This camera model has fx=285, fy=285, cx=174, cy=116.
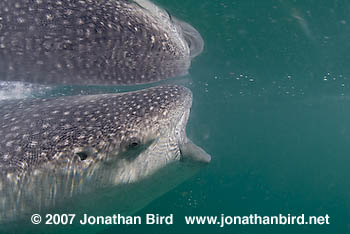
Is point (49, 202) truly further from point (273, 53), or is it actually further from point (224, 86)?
point (224, 86)

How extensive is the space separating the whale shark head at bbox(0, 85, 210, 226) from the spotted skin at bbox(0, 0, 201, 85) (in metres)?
1.03

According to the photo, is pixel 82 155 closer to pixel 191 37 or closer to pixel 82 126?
pixel 82 126

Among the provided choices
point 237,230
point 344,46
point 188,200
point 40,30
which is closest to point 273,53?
point 344,46

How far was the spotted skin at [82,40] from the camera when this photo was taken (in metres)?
3.70

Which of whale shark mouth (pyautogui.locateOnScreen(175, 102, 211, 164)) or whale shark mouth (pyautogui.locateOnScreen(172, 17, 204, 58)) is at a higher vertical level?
whale shark mouth (pyautogui.locateOnScreen(175, 102, 211, 164))

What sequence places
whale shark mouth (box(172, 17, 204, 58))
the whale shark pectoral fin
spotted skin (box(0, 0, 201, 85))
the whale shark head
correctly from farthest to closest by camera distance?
whale shark mouth (box(172, 17, 204, 58)), spotted skin (box(0, 0, 201, 85)), the whale shark pectoral fin, the whale shark head

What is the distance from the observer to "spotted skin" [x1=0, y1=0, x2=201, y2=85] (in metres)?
3.70

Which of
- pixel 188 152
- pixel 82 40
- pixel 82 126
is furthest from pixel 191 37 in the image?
pixel 82 126

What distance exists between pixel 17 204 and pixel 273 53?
13973mm

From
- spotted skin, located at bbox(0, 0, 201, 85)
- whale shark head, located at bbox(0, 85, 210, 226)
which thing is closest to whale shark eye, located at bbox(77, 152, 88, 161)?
whale shark head, located at bbox(0, 85, 210, 226)

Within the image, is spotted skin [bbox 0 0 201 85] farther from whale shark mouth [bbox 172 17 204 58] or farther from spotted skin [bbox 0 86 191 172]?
whale shark mouth [bbox 172 17 204 58]

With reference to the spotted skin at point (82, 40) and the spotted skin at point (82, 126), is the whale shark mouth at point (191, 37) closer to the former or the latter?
the spotted skin at point (82, 40)

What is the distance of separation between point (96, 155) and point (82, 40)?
1.90 m

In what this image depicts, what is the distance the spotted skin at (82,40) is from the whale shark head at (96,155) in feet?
3.37
